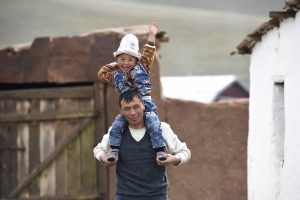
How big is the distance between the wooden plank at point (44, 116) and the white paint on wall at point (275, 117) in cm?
211

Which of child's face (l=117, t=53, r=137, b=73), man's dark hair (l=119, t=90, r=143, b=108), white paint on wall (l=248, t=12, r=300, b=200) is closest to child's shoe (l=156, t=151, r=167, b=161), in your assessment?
man's dark hair (l=119, t=90, r=143, b=108)


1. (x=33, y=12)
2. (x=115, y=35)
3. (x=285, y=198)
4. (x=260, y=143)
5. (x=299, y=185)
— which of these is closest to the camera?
(x=299, y=185)

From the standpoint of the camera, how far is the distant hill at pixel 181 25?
2289 cm

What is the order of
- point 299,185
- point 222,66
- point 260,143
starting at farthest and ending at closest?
point 222,66 → point 260,143 → point 299,185

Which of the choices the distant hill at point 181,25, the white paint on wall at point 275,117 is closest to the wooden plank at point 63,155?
the white paint on wall at point 275,117

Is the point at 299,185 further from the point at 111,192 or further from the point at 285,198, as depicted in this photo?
the point at 111,192

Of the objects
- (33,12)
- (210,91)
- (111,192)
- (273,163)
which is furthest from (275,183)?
(33,12)

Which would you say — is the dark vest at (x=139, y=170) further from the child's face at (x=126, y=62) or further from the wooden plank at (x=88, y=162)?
the wooden plank at (x=88, y=162)

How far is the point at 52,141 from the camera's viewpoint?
10.1 metres

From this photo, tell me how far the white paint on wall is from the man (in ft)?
7.41

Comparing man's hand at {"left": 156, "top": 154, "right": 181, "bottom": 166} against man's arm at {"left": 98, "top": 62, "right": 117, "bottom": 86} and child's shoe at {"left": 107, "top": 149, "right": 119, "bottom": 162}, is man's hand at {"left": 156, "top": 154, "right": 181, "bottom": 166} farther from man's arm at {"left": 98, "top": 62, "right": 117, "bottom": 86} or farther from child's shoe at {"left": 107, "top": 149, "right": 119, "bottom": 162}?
man's arm at {"left": 98, "top": 62, "right": 117, "bottom": 86}

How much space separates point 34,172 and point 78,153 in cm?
62

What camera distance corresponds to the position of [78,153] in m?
10.0

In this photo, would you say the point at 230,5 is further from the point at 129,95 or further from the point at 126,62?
the point at 129,95
